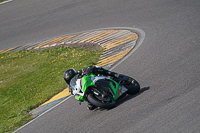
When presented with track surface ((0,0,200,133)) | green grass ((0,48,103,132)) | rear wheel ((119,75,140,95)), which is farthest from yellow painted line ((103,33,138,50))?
rear wheel ((119,75,140,95))

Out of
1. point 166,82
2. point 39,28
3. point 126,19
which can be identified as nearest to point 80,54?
point 126,19

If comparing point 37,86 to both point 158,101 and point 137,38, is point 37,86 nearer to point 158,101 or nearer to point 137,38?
point 137,38

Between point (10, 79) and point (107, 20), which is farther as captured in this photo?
point (107, 20)

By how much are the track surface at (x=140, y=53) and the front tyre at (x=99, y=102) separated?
17 centimetres

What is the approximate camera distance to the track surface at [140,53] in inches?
251

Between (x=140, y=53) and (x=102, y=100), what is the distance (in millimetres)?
3448

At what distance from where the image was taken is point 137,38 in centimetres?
1131

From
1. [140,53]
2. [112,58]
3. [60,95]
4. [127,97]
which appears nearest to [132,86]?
[127,97]

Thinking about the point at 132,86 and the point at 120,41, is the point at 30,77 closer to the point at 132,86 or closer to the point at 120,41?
the point at 120,41

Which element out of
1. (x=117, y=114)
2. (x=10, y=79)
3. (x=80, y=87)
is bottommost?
(x=10, y=79)

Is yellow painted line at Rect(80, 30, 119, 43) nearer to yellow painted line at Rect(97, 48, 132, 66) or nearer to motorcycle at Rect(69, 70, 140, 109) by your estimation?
yellow painted line at Rect(97, 48, 132, 66)

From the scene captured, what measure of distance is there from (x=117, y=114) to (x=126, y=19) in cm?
674

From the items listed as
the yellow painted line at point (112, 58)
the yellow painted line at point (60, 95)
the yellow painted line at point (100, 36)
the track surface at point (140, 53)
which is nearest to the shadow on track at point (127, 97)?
the track surface at point (140, 53)

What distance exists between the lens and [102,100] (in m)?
7.08
